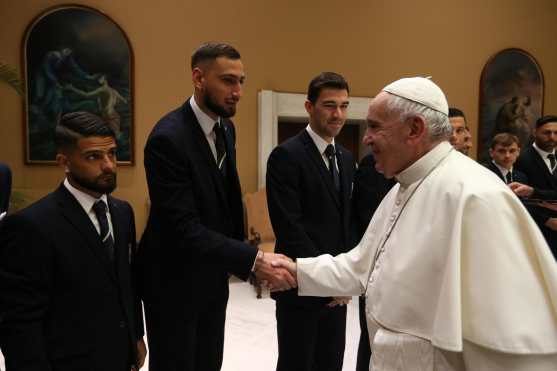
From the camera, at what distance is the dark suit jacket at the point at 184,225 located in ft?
6.55

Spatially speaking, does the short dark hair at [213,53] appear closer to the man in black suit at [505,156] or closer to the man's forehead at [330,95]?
the man's forehead at [330,95]

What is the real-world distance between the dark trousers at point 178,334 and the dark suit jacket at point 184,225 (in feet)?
0.13

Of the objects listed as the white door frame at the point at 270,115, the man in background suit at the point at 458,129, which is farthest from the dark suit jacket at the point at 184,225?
the white door frame at the point at 270,115

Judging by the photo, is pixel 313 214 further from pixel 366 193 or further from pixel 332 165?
pixel 366 193

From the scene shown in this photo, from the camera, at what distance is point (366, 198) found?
2760mm

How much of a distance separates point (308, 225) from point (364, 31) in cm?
527

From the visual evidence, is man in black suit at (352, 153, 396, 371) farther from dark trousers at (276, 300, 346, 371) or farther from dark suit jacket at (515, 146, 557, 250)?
dark suit jacket at (515, 146, 557, 250)

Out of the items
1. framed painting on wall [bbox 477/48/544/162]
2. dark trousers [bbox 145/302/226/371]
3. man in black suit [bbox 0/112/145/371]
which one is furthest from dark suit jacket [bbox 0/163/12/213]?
framed painting on wall [bbox 477/48/544/162]

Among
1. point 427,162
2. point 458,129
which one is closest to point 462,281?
point 427,162

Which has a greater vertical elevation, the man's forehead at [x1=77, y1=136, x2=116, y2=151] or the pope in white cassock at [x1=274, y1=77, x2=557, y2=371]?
the man's forehead at [x1=77, y1=136, x2=116, y2=151]

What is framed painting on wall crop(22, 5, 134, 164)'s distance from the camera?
17.7 ft

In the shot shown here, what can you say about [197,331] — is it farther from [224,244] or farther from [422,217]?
[422,217]

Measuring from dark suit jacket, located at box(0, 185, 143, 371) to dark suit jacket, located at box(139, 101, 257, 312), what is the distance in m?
0.23

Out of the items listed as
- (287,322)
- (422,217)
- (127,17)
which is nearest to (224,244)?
(287,322)
